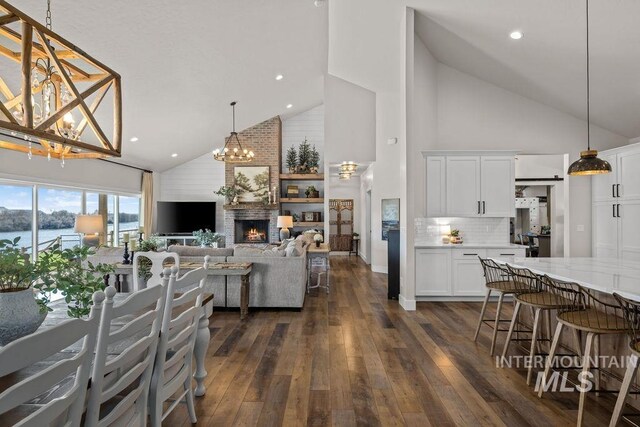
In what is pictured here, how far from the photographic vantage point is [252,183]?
33.3ft

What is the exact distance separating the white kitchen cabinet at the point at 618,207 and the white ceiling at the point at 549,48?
659 millimetres

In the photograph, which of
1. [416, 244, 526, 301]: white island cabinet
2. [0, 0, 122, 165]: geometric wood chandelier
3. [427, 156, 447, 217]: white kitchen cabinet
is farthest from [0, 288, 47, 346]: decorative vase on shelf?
[427, 156, 447, 217]: white kitchen cabinet

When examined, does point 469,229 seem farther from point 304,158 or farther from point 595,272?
point 304,158

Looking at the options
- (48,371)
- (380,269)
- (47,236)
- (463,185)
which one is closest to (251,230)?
(380,269)

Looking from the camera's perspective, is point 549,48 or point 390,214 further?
point 390,214

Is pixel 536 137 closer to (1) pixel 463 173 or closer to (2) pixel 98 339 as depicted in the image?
(1) pixel 463 173

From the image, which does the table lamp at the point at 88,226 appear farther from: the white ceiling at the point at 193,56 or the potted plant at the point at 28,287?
the potted plant at the point at 28,287

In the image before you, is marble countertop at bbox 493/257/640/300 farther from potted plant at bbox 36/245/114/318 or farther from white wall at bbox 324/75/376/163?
white wall at bbox 324/75/376/163

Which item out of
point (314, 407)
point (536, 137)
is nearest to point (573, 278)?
point (314, 407)

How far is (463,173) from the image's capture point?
546cm

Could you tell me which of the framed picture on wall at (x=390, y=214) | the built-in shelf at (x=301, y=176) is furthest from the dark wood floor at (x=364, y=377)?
the built-in shelf at (x=301, y=176)

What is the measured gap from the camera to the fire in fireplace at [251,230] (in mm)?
10141

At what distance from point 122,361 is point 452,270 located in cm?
483

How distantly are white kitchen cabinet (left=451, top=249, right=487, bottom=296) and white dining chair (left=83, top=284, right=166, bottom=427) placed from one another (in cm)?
454
